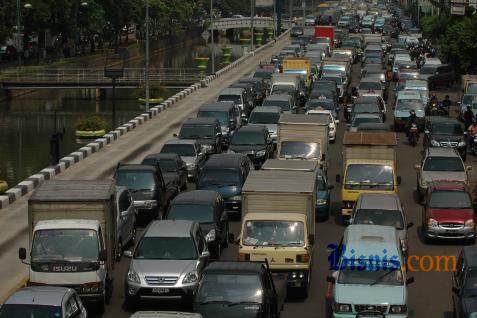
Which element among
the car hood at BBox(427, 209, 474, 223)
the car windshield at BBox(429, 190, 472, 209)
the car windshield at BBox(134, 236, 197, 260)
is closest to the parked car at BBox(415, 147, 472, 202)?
the car windshield at BBox(429, 190, 472, 209)

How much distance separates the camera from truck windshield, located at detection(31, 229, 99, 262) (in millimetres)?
25078

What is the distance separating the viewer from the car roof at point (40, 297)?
20406 mm

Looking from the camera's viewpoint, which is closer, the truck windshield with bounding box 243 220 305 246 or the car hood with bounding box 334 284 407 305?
the car hood with bounding box 334 284 407 305

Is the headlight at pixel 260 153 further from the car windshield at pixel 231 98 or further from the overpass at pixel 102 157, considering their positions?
the car windshield at pixel 231 98

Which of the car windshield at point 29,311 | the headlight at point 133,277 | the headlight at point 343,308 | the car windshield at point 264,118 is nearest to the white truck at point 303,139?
the car windshield at point 264,118

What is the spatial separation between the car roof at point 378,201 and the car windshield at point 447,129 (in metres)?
17.3

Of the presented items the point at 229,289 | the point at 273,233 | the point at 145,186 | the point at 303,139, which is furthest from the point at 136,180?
the point at 229,289

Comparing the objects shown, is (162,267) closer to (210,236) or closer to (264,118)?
(210,236)

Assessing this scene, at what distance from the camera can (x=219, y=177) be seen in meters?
36.7

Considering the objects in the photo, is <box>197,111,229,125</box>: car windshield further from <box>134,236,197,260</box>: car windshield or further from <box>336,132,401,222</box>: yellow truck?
<box>134,236,197,260</box>: car windshield

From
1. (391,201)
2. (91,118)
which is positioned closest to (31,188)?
(391,201)

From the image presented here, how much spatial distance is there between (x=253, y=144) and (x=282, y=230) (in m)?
18.1

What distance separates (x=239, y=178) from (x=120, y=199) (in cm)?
610

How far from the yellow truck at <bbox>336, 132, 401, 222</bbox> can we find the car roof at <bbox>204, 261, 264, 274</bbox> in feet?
40.4
